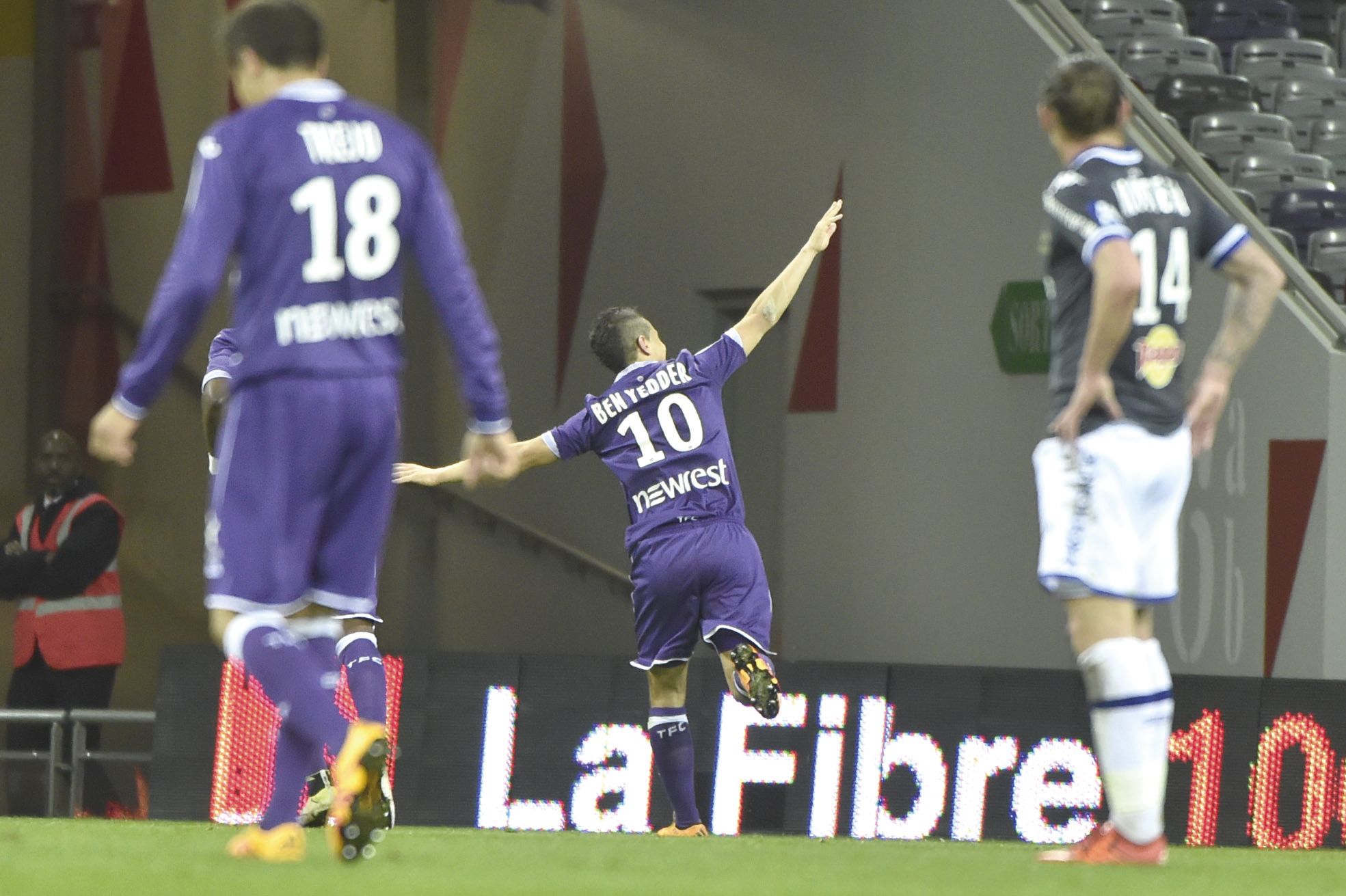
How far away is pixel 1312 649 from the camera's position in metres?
11.6

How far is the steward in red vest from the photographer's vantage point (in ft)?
35.2

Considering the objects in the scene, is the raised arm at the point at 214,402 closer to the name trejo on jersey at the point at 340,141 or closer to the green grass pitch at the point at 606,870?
the green grass pitch at the point at 606,870

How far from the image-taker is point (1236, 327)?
5449 millimetres

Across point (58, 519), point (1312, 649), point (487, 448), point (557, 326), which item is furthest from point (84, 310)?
point (487, 448)

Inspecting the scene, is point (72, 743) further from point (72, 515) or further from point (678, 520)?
point (678, 520)

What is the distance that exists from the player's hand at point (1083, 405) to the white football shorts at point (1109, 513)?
0.12 feet

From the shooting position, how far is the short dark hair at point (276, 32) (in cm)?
480

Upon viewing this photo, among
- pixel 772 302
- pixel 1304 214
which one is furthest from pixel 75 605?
pixel 1304 214

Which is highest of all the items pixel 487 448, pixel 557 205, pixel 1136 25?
pixel 1136 25

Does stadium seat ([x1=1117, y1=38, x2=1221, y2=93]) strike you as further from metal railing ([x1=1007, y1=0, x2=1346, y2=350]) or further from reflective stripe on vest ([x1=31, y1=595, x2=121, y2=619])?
reflective stripe on vest ([x1=31, y1=595, x2=121, y2=619])

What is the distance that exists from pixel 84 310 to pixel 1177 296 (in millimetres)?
10763

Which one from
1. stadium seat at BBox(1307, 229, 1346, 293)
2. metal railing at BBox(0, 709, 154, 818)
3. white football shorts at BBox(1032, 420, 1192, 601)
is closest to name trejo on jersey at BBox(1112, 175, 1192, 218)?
white football shorts at BBox(1032, 420, 1192, 601)

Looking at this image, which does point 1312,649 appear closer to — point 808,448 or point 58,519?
point 808,448

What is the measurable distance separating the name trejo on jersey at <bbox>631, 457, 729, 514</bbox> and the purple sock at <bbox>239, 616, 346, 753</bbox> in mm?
3344
